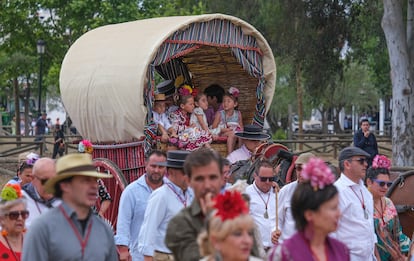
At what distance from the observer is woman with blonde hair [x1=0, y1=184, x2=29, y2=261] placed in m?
7.40

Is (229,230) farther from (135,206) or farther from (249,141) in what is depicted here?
(249,141)

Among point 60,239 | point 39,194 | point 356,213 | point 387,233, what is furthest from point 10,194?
point 387,233

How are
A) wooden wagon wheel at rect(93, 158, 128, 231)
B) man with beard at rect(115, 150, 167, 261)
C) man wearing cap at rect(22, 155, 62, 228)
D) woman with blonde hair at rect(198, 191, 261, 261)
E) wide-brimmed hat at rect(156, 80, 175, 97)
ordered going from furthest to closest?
wide-brimmed hat at rect(156, 80, 175, 97) < wooden wagon wheel at rect(93, 158, 128, 231) < man with beard at rect(115, 150, 167, 261) < man wearing cap at rect(22, 155, 62, 228) < woman with blonde hair at rect(198, 191, 261, 261)

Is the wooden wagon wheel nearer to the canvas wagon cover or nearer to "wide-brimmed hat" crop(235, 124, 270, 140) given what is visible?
the canvas wagon cover

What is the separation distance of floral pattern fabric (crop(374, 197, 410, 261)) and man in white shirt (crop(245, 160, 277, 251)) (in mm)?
1081

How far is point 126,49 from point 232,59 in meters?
2.28

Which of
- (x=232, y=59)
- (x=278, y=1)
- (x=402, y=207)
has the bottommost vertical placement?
(x=402, y=207)

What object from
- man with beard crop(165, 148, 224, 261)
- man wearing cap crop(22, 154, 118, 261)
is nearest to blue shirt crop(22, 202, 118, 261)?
man wearing cap crop(22, 154, 118, 261)

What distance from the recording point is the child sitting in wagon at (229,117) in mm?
14305

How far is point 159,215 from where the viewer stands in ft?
25.7

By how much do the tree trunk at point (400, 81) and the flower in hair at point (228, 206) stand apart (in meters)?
17.7

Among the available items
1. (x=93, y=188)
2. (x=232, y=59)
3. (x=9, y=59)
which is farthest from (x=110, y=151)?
(x=9, y=59)

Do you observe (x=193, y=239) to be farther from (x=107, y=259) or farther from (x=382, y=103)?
(x=382, y=103)

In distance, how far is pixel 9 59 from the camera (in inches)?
1572
